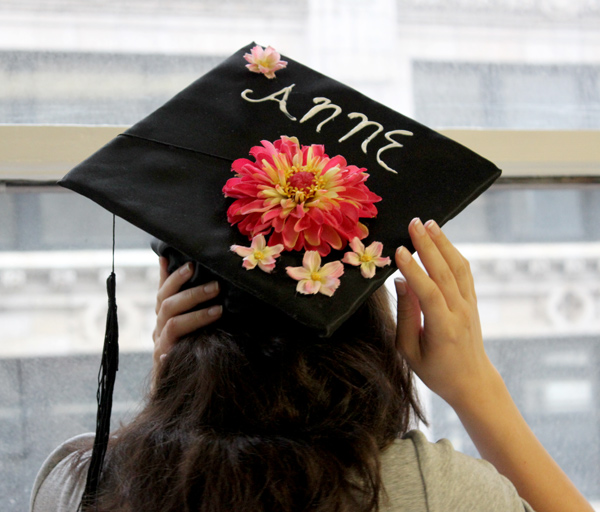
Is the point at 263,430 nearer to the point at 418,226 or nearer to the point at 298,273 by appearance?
the point at 298,273

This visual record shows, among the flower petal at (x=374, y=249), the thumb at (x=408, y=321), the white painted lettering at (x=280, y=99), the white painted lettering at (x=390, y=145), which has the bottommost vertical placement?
the thumb at (x=408, y=321)

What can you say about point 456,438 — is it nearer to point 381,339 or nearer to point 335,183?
point 381,339

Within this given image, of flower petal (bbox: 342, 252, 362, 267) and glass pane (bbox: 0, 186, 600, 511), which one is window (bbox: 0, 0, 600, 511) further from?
flower petal (bbox: 342, 252, 362, 267)

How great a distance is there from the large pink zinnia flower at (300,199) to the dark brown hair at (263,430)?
4.3 inches

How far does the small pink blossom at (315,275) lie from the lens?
60cm

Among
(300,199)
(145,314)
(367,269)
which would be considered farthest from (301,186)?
(145,314)

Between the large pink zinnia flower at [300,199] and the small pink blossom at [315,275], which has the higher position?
the large pink zinnia flower at [300,199]

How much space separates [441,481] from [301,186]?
0.37 m

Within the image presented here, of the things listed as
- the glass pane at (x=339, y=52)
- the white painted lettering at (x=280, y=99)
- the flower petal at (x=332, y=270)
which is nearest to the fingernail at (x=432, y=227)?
the flower petal at (x=332, y=270)

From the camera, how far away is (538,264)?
1.24 metres

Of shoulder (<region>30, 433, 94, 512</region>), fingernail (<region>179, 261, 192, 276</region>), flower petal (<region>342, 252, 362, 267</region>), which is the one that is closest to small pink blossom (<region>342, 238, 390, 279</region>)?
flower petal (<region>342, 252, 362, 267</region>)

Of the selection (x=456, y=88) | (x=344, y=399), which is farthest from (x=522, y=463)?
(x=456, y=88)

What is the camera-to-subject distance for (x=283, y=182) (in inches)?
24.3

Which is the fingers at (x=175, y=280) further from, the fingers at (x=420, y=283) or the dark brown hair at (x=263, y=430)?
the fingers at (x=420, y=283)
